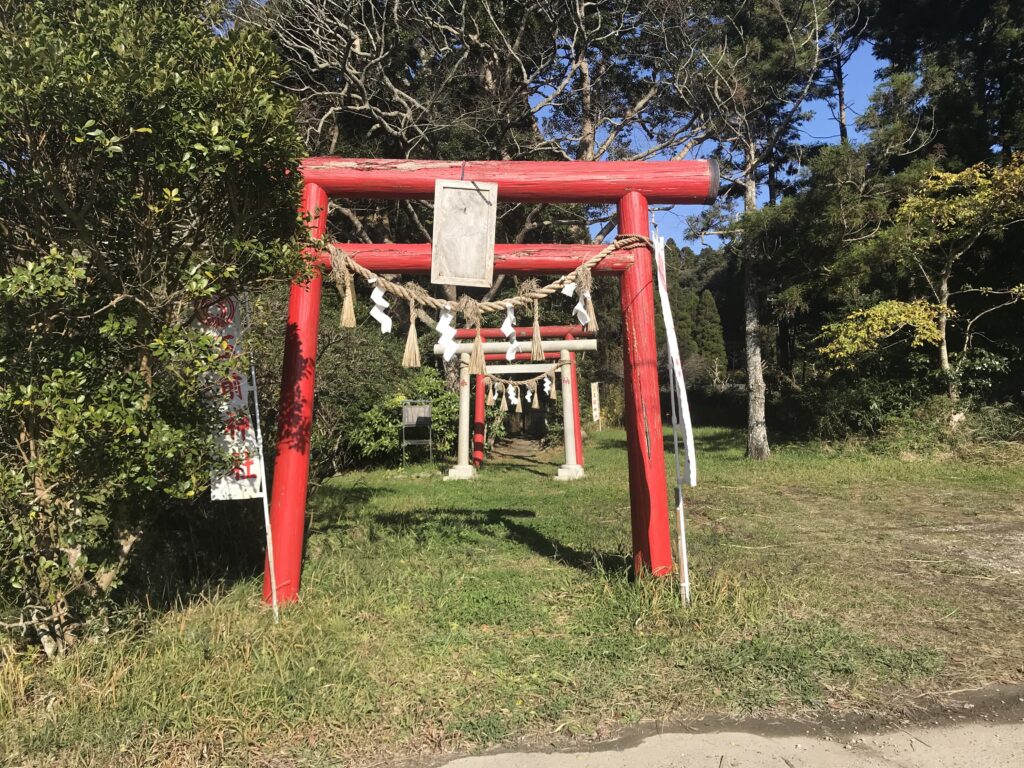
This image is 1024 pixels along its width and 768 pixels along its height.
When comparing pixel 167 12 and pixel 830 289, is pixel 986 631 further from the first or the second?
pixel 830 289

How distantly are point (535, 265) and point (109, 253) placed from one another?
2545 mm

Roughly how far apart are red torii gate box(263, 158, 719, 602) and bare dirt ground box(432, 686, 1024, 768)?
4.65 ft

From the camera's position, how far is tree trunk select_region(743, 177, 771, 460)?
12.7 m

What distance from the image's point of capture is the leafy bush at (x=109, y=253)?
272 cm

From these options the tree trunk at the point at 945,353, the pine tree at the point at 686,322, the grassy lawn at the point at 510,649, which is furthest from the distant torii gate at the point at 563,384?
the pine tree at the point at 686,322

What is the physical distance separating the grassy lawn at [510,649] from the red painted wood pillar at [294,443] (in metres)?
0.29

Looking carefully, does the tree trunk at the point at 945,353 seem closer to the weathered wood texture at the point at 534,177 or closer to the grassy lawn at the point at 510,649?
the grassy lawn at the point at 510,649

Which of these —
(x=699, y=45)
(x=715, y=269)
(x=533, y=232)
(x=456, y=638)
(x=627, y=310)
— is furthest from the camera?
(x=715, y=269)

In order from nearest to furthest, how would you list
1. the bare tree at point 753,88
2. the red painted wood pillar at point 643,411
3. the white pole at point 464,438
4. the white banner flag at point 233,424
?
the white banner flag at point 233,424 → the red painted wood pillar at point 643,411 → the white pole at point 464,438 → the bare tree at point 753,88

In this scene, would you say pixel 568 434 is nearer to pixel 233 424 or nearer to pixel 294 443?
pixel 294 443

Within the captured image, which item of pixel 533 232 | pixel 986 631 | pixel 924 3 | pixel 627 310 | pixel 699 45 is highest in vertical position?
pixel 924 3

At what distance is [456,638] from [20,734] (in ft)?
6.46

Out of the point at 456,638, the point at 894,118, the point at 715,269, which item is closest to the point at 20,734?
the point at 456,638

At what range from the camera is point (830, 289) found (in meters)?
12.6
